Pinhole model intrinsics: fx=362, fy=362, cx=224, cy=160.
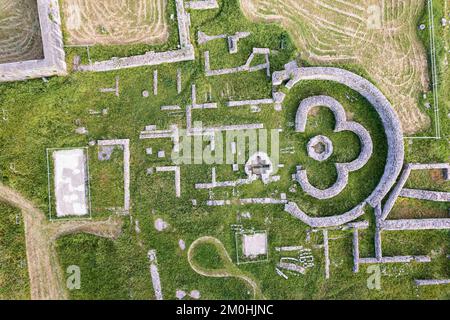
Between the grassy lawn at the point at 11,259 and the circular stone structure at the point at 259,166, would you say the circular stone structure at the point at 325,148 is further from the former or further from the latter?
the grassy lawn at the point at 11,259

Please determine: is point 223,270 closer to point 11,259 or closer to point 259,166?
point 259,166

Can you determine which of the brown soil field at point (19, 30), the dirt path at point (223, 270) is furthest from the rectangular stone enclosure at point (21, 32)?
the dirt path at point (223, 270)

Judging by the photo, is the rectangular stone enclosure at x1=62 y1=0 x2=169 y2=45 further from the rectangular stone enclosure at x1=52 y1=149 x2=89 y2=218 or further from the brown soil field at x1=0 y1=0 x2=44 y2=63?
the rectangular stone enclosure at x1=52 y1=149 x2=89 y2=218

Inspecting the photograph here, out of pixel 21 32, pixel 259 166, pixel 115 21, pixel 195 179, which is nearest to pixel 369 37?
pixel 259 166

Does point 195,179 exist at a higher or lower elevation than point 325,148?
lower

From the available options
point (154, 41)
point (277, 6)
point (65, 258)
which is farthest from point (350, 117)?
point (65, 258)

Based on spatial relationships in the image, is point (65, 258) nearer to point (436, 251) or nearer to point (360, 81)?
point (360, 81)
